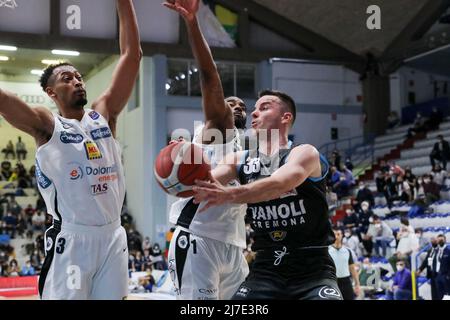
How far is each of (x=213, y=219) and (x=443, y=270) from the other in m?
7.47

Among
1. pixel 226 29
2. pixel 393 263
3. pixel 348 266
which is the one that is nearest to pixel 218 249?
pixel 348 266

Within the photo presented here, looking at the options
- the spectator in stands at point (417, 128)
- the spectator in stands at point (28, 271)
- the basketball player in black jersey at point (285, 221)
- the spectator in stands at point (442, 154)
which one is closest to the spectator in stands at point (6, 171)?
the spectator in stands at point (28, 271)

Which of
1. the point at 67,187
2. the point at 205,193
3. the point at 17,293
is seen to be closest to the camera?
the point at 205,193

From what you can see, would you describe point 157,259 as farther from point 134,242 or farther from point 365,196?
point 365,196

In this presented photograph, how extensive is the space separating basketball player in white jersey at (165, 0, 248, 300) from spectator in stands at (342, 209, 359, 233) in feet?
38.2

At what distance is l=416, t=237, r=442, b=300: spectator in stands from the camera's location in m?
11.3

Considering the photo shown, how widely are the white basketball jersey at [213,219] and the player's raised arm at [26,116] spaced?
121cm

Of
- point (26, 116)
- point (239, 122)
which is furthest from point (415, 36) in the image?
point (26, 116)

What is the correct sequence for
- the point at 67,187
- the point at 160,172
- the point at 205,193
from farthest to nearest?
the point at 67,187
the point at 160,172
the point at 205,193

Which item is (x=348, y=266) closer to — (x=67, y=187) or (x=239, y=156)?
(x=239, y=156)

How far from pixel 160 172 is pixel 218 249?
44.0 inches

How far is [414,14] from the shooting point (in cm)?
2019

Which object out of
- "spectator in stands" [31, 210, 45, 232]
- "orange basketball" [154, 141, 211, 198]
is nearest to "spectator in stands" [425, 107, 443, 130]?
"spectator in stands" [31, 210, 45, 232]

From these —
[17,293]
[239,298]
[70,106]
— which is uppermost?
[70,106]
